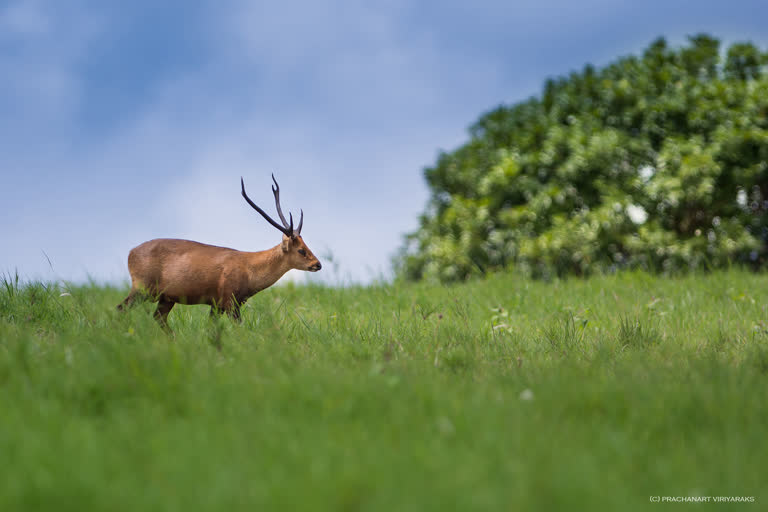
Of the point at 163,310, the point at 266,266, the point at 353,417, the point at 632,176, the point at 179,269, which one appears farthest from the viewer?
the point at 632,176

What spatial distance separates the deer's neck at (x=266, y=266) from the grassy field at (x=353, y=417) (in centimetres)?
36

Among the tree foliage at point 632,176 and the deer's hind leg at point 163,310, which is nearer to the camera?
the deer's hind leg at point 163,310

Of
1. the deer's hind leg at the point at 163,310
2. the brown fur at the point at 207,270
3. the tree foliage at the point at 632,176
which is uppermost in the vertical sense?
the tree foliage at the point at 632,176

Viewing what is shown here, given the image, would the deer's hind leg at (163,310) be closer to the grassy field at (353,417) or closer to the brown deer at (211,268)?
the brown deer at (211,268)

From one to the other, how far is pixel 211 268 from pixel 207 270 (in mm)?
38

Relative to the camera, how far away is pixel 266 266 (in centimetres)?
536

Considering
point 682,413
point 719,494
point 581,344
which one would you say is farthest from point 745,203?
point 719,494

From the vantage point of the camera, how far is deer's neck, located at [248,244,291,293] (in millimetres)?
5344

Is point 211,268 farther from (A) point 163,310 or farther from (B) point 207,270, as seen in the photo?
(A) point 163,310

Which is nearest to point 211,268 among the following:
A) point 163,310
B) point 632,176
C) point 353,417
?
point 163,310

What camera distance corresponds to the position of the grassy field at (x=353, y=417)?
2.52 metres

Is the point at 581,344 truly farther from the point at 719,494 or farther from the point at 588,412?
the point at 719,494

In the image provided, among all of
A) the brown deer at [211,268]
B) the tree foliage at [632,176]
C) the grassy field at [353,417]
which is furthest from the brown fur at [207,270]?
the tree foliage at [632,176]

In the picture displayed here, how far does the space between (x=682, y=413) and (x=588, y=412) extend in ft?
1.88
